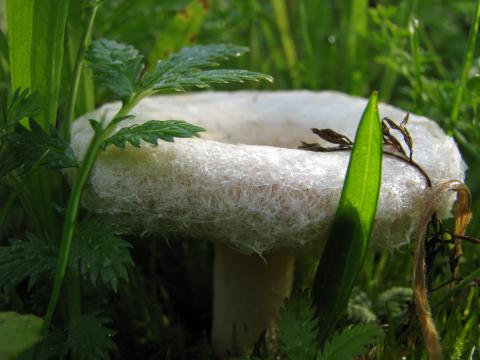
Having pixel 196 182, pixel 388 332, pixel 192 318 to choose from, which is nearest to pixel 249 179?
pixel 196 182

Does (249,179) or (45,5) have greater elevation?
(45,5)

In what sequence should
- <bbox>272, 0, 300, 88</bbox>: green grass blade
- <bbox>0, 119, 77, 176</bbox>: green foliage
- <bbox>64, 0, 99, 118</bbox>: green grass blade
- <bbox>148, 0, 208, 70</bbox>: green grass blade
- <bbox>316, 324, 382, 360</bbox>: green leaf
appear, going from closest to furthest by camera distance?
1. <bbox>316, 324, 382, 360</bbox>: green leaf
2. <bbox>0, 119, 77, 176</bbox>: green foliage
3. <bbox>64, 0, 99, 118</bbox>: green grass blade
4. <bbox>148, 0, 208, 70</bbox>: green grass blade
5. <bbox>272, 0, 300, 88</bbox>: green grass blade

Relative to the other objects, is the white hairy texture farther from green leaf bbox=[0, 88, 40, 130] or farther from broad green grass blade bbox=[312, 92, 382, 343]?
green leaf bbox=[0, 88, 40, 130]

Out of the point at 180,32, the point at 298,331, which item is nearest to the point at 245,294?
the point at 298,331

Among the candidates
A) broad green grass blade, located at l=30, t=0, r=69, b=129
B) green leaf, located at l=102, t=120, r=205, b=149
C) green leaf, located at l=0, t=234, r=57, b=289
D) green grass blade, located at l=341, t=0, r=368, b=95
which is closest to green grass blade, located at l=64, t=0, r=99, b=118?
broad green grass blade, located at l=30, t=0, r=69, b=129

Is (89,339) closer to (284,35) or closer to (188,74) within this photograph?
(188,74)

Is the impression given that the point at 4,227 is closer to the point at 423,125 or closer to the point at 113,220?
the point at 113,220
